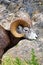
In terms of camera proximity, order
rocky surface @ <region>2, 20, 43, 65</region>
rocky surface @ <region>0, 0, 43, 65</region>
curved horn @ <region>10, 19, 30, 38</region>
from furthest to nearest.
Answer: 1. curved horn @ <region>10, 19, 30, 38</region>
2. rocky surface @ <region>0, 0, 43, 65</region>
3. rocky surface @ <region>2, 20, 43, 65</region>

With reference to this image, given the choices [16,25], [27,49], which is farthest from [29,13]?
[27,49]

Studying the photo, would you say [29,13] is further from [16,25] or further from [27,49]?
[27,49]

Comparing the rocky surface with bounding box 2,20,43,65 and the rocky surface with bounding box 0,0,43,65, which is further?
the rocky surface with bounding box 0,0,43,65

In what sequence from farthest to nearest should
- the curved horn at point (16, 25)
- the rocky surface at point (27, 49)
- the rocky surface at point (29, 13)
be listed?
the curved horn at point (16, 25)
the rocky surface at point (29, 13)
the rocky surface at point (27, 49)

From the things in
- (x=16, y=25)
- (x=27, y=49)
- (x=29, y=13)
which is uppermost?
(x=27, y=49)

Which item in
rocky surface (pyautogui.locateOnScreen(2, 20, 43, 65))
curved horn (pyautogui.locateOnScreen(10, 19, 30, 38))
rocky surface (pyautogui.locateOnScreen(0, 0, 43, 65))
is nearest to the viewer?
rocky surface (pyautogui.locateOnScreen(2, 20, 43, 65))

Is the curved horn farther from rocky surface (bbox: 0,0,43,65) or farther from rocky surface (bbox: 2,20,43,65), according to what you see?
rocky surface (bbox: 2,20,43,65)

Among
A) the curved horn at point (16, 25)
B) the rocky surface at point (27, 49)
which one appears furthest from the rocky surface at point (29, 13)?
the curved horn at point (16, 25)

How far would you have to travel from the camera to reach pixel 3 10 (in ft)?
26.2

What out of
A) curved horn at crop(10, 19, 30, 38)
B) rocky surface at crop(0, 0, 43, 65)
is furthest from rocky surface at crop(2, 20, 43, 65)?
curved horn at crop(10, 19, 30, 38)

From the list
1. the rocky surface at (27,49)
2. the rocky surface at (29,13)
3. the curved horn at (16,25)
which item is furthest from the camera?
the curved horn at (16,25)

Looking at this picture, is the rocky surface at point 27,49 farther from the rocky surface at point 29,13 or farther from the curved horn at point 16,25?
the curved horn at point 16,25

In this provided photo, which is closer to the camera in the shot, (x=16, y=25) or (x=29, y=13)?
(x=16, y=25)

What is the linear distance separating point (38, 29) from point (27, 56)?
1.18 meters
